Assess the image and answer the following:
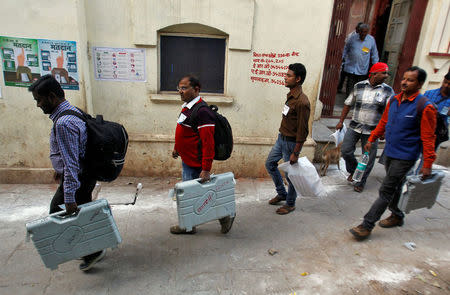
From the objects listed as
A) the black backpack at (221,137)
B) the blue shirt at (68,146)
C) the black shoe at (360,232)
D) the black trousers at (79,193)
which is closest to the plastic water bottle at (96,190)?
the black trousers at (79,193)

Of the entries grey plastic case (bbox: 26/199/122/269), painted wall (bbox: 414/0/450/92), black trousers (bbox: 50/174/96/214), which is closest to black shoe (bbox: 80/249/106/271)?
grey plastic case (bbox: 26/199/122/269)

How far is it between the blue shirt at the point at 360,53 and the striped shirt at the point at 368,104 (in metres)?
2.09

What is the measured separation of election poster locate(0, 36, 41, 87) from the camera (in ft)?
13.5

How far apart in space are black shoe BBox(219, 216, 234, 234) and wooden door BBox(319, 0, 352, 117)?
153 inches

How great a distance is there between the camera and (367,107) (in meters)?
4.41

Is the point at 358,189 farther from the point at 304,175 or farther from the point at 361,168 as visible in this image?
the point at 304,175

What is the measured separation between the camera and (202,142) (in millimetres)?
2982

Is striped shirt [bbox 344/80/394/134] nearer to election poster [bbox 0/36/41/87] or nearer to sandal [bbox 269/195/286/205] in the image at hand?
sandal [bbox 269/195/286/205]

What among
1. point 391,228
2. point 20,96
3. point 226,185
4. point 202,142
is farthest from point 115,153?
point 391,228

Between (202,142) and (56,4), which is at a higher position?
(56,4)

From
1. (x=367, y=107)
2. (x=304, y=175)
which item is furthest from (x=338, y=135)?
(x=304, y=175)

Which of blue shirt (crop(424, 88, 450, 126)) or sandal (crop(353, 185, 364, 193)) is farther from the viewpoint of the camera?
sandal (crop(353, 185, 364, 193))

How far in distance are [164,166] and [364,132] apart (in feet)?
10.1

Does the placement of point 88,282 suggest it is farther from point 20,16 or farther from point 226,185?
point 20,16
